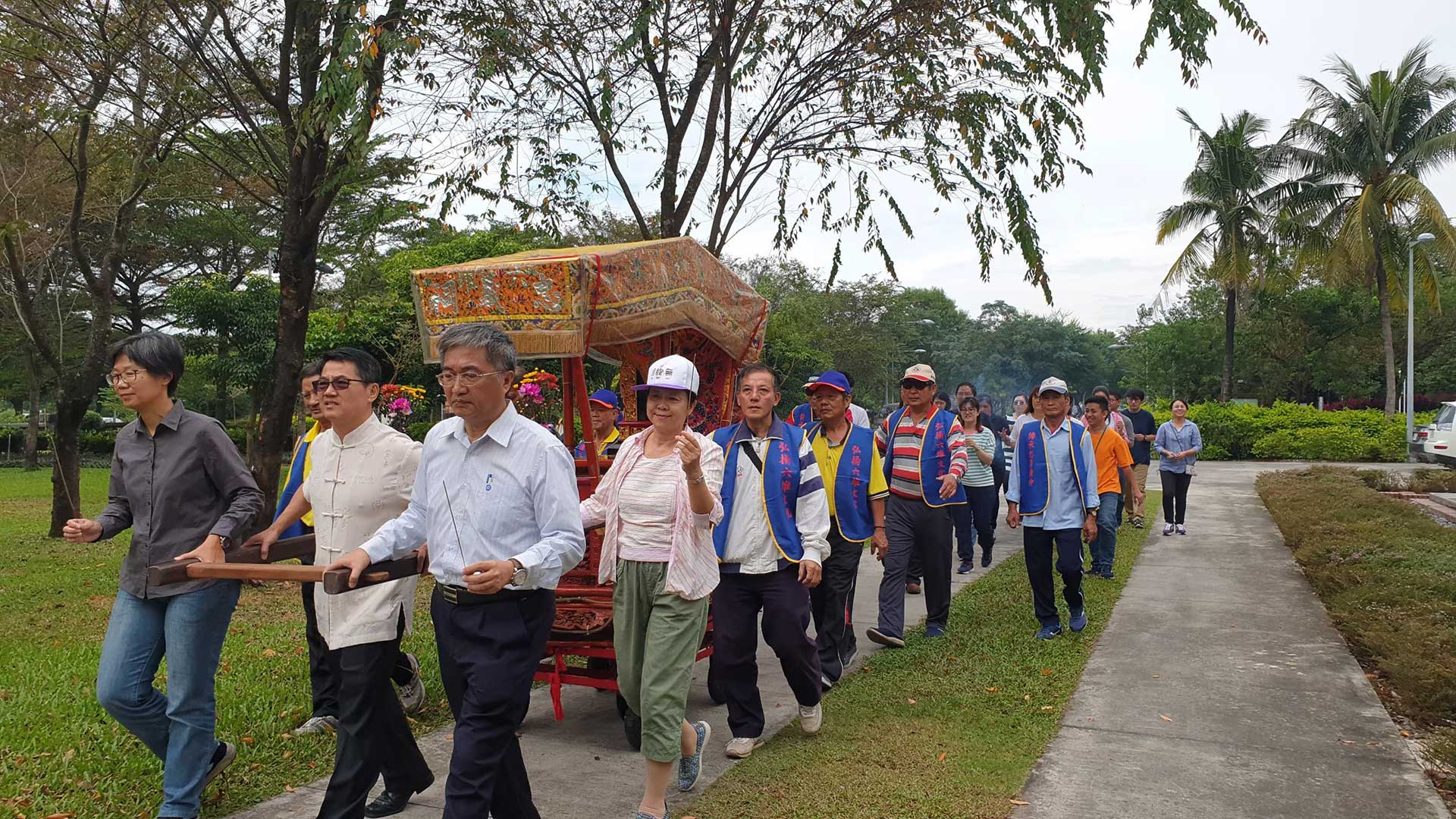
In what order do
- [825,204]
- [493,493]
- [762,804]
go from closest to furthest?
1. [493,493]
2. [762,804]
3. [825,204]

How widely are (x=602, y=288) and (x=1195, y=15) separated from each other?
18.9 feet

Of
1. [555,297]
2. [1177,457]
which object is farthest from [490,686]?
[1177,457]

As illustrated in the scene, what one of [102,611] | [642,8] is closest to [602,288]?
[642,8]

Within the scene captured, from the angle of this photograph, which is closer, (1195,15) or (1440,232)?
(1195,15)

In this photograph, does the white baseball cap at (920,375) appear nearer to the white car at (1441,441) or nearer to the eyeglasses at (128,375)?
the eyeglasses at (128,375)

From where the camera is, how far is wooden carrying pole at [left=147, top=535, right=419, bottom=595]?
3.03 m

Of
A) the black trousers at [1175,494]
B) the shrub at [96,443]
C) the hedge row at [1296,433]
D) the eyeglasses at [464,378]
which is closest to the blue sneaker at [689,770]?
the eyeglasses at [464,378]

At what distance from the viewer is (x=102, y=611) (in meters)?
8.62

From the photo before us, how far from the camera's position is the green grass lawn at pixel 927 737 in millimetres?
4324

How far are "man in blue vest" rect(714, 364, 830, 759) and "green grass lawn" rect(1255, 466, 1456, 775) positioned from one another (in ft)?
9.61

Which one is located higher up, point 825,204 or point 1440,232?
point 1440,232

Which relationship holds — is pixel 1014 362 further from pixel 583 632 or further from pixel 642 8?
pixel 583 632

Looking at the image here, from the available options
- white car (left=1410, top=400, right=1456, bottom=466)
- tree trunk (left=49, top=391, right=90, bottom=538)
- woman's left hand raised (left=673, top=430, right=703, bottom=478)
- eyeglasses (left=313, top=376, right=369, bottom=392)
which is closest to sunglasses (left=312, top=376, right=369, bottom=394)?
eyeglasses (left=313, top=376, right=369, bottom=392)

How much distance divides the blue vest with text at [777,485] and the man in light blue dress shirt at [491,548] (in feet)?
5.30
